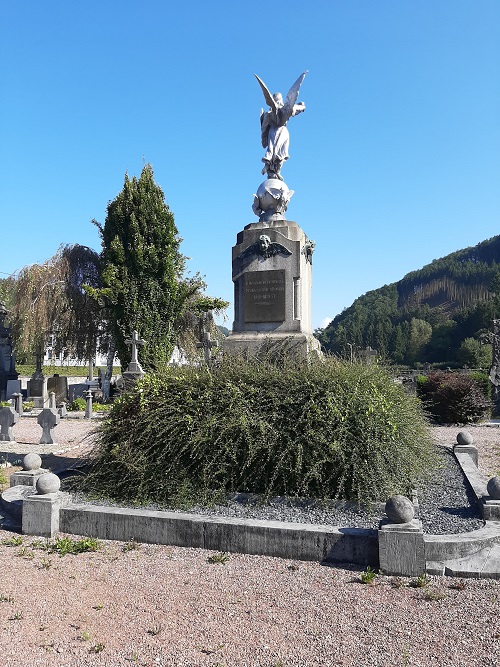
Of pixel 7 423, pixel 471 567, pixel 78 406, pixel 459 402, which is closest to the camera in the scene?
pixel 471 567

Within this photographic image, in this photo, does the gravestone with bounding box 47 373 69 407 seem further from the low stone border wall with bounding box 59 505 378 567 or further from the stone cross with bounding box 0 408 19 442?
the low stone border wall with bounding box 59 505 378 567

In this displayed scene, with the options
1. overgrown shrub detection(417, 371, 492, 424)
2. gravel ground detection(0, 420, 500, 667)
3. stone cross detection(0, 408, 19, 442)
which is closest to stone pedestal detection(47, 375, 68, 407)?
stone cross detection(0, 408, 19, 442)

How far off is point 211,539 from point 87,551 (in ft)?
3.96

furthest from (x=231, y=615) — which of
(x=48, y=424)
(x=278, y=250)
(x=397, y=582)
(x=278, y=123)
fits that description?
(x=48, y=424)

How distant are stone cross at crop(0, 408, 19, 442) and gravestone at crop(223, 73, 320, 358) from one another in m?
6.67

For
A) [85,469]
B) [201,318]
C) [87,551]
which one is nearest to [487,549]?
[87,551]

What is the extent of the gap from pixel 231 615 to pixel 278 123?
928 cm

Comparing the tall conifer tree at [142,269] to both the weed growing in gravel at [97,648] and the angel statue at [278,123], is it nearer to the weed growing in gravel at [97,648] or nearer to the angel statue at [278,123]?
the angel statue at [278,123]

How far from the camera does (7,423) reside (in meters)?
12.4

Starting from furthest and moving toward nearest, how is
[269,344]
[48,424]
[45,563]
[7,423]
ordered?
1. [7,423]
2. [48,424]
3. [269,344]
4. [45,563]

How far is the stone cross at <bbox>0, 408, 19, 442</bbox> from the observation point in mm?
12375

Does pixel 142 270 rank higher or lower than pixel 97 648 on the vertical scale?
higher

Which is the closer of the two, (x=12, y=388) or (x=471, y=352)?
(x=12, y=388)

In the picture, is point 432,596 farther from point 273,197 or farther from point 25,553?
point 273,197
